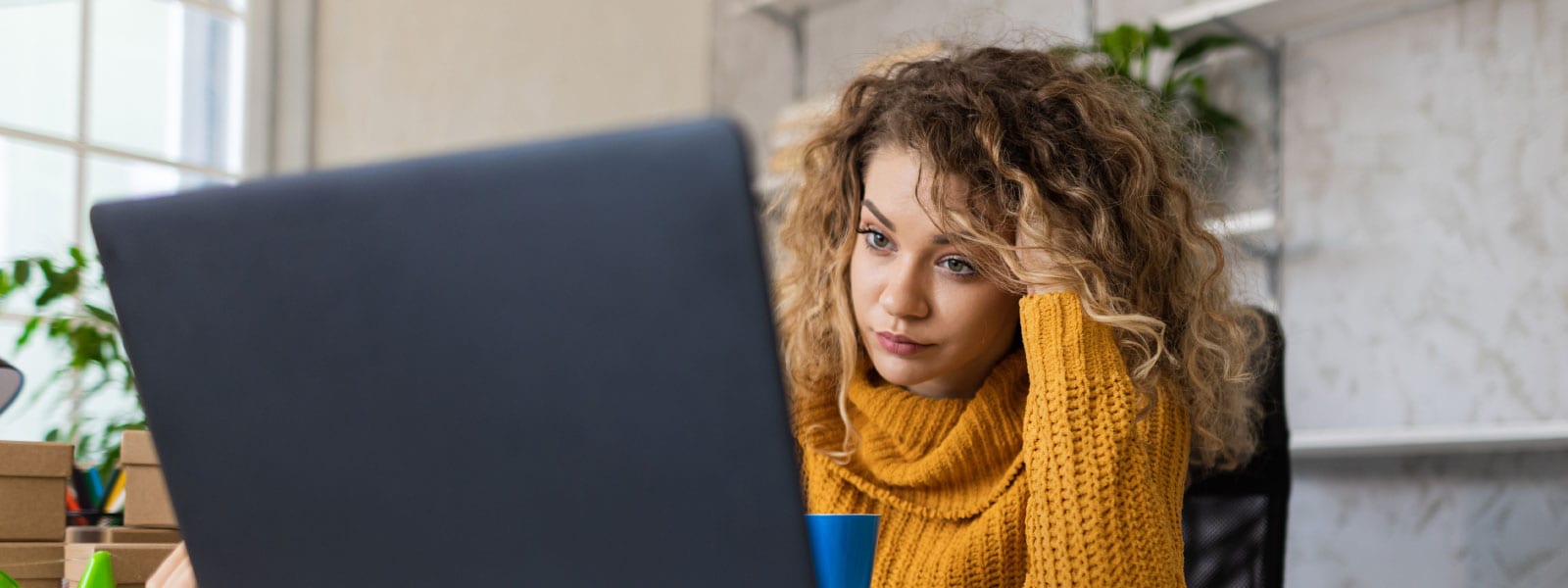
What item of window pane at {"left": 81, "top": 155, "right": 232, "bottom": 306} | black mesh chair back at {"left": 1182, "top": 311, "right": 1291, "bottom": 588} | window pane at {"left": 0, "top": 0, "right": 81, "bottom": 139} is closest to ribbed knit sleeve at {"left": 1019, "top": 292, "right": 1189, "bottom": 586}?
black mesh chair back at {"left": 1182, "top": 311, "right": 1291, "bottom": 588}

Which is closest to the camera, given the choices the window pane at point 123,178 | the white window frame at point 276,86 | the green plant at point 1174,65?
the green plant at point 1174,65

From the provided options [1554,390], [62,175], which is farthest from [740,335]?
[62,175]

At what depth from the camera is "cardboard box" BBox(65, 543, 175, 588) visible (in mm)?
738

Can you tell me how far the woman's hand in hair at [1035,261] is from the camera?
39.9 inches

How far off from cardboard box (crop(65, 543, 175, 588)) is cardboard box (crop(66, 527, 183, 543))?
1cm

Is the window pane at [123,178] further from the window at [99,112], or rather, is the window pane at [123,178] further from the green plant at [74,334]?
the green plant at [74,334]

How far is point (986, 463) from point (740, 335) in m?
0.74

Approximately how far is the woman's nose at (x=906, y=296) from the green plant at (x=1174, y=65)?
0.86 metres

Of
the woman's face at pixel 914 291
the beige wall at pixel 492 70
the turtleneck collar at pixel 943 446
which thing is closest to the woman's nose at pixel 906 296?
the woman's face at pixel 914 291

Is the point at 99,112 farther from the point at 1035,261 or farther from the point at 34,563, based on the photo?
the point at 1035,261

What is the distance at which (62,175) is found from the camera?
7.14 feet

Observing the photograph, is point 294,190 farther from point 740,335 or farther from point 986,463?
point 986,463

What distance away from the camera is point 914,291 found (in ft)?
3.36

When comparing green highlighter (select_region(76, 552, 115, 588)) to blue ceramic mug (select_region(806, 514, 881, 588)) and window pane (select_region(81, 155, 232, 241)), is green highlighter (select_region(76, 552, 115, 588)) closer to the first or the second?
blue ceramic mug (select_region(806, 514, 881, 588))
